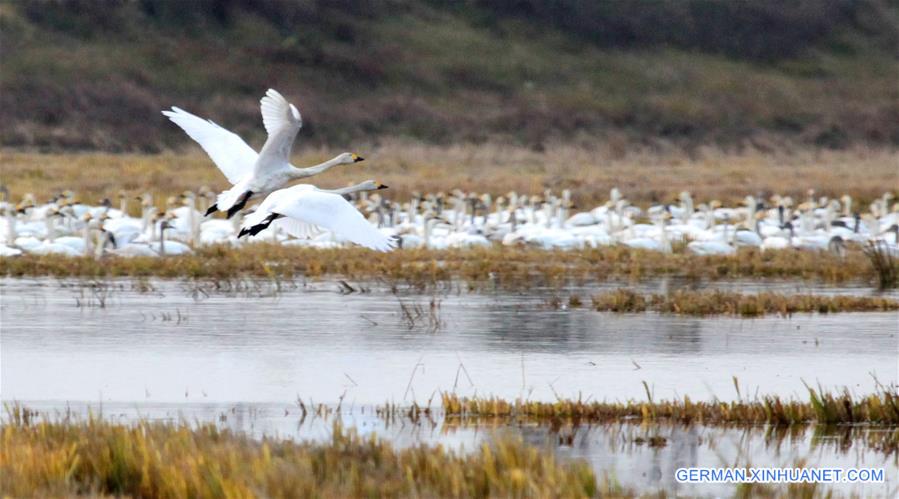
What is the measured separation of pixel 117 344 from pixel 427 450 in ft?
18.0

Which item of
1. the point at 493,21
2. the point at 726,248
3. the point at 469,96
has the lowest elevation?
the point at 726,248

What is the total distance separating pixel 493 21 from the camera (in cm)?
6425

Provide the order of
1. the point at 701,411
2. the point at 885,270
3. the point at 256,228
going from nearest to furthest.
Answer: the point at 701,411 < the point at 256,228 < the point at 885,270

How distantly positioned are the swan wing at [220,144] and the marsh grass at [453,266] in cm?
483

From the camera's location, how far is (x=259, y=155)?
11.6 metres

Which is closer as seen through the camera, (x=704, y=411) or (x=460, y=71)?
(x=704, y=411)

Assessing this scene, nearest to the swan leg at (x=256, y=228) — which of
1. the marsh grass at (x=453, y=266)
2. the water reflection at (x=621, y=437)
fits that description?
the water reflection at (x=621, y=437)

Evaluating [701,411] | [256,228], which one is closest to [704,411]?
[701,411]

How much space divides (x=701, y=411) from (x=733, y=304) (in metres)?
5.88

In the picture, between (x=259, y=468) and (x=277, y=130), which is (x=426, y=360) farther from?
(x=259, y=468)

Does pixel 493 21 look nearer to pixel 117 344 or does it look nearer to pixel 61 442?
pixel 117 344

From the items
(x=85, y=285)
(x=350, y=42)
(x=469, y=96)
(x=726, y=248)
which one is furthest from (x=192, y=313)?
(x=350, y=42)

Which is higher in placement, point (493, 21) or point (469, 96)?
Answer: point (493, 21)

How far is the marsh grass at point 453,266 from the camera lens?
18.4 metres
